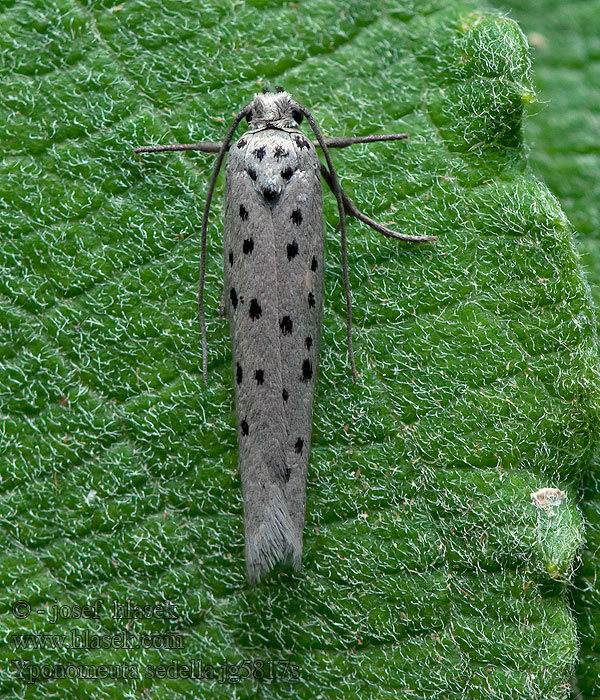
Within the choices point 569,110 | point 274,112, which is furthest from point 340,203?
point 569,110

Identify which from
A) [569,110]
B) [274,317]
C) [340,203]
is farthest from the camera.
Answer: [569,110]

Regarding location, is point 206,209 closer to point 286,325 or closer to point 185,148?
point 185,148

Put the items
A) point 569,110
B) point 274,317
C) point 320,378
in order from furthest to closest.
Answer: point 569,110
point 320,378
point 274,317

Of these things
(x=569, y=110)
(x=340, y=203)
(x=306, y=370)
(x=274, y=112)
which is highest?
(x=274, y=112)

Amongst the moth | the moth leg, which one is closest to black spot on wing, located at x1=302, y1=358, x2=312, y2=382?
the moth

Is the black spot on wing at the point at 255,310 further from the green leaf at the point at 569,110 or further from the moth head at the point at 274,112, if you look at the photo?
the green leaf at the point at 569,110

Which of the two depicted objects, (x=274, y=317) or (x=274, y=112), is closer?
(x=274, y=317)

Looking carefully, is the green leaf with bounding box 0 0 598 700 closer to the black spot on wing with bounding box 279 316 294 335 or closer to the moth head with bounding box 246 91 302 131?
the moth head with bounding box 246 91 302 131

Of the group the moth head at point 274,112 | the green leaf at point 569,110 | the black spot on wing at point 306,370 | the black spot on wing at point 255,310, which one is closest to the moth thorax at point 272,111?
the moth head at point 274,112

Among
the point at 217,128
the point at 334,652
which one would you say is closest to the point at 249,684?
the point at 334,652
